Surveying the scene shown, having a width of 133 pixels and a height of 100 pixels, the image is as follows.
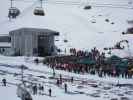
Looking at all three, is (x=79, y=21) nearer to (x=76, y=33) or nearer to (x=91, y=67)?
(x=76, y=33)

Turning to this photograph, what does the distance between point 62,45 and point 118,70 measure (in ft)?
99.7

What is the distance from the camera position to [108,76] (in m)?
35.6

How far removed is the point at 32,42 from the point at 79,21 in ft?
92.8

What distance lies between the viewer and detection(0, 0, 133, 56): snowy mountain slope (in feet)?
226

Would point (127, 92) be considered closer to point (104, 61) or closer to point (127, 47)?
point (104, 61)

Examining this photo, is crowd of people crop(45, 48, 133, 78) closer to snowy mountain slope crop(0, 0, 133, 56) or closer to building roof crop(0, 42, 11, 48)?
snowy mountain slope crop(0, 0, 133, 56)

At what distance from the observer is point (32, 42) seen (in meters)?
53.8

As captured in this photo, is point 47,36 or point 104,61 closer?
point 104,61

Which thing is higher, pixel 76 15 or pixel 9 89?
pixel 76 15

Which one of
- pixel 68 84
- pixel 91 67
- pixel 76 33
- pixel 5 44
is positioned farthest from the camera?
pixel 76 33

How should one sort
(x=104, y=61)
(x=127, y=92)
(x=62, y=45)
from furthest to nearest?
1. (x=62, y=45)
2. (x=104, y=61)
3. (x=127, y=92)

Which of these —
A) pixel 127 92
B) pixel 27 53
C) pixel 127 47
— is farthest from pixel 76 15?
pixel 127 92

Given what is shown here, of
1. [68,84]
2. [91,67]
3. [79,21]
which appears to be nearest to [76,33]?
[79,21]

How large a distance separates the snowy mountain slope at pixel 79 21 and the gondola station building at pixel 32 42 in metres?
8.99
